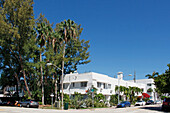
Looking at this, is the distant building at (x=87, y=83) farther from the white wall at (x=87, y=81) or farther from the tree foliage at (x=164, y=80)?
the tree foliage at (x=164, y=80)

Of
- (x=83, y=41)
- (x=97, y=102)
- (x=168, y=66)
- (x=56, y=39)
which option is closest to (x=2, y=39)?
(x=56, y=39)

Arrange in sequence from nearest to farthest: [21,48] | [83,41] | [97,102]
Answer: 1. [97,102]
2. [21,48]
3. [83,41]

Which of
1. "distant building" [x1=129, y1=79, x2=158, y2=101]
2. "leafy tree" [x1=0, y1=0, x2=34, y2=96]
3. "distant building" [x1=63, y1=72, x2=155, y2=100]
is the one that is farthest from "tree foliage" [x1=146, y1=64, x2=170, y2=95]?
"distant building" [x1=129, y1=79, x2=158, y2=101]

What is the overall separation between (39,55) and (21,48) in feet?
15.1

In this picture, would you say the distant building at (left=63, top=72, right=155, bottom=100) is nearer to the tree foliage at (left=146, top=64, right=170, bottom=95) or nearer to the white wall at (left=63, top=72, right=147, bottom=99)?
the white wall at (left=63, top=72, right=147, bottom=99)

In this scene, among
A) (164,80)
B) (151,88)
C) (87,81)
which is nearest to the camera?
(164,80)

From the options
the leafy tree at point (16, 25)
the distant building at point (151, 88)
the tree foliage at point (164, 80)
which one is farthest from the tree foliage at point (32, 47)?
the distant building at point (151, 88)

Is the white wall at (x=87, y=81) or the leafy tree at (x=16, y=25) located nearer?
the leafy tree at (x=16, y=25)

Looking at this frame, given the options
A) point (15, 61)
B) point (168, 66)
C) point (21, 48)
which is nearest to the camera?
point (168, 66)

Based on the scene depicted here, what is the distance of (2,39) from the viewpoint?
37.8 meters

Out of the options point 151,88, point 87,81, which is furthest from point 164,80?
point 151,88

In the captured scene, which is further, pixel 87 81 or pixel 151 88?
pixel 151 88

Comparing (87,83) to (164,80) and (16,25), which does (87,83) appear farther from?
(16,25)

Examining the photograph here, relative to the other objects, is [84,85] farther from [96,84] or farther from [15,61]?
[15,61]
